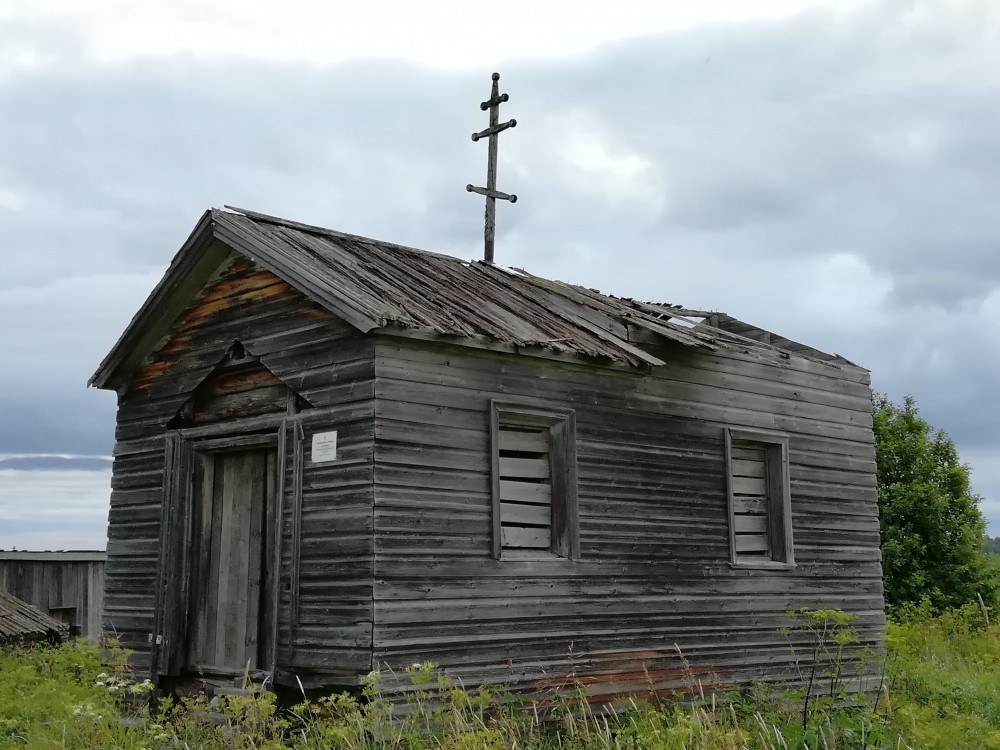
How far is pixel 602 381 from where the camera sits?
35.5ft

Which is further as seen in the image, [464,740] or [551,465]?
[551,465]

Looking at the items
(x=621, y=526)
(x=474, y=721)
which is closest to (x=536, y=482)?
(x=621, y=526)

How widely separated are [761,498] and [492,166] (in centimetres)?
522

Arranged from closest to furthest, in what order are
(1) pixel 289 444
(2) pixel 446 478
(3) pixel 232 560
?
1. (2) pixel 446 478
2. (1) pixel 289 444
3. (3) pixel 232 560

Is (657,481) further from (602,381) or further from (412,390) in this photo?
(412,390)

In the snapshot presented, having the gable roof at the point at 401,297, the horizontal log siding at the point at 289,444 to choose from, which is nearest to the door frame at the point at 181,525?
the horizontal log siding at the point at 289,444

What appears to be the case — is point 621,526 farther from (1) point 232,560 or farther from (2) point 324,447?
(1) point 232,560

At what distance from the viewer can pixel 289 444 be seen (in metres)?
9.86

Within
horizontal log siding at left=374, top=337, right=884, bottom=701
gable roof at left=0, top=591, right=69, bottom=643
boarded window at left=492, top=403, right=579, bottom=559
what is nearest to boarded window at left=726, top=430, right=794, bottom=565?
horizontal log siding at left=374, top=337, right=884, bottom=701

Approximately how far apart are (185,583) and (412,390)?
335cm

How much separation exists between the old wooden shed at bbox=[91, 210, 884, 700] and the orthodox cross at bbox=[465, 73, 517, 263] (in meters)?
0.83

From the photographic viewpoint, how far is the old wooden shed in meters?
9.20

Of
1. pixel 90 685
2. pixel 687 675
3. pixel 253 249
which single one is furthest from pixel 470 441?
A: pixel 90 685

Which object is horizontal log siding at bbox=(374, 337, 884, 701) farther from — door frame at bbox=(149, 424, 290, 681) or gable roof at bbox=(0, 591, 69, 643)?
gable roof at bbox=(0, 591, 69, 643)
